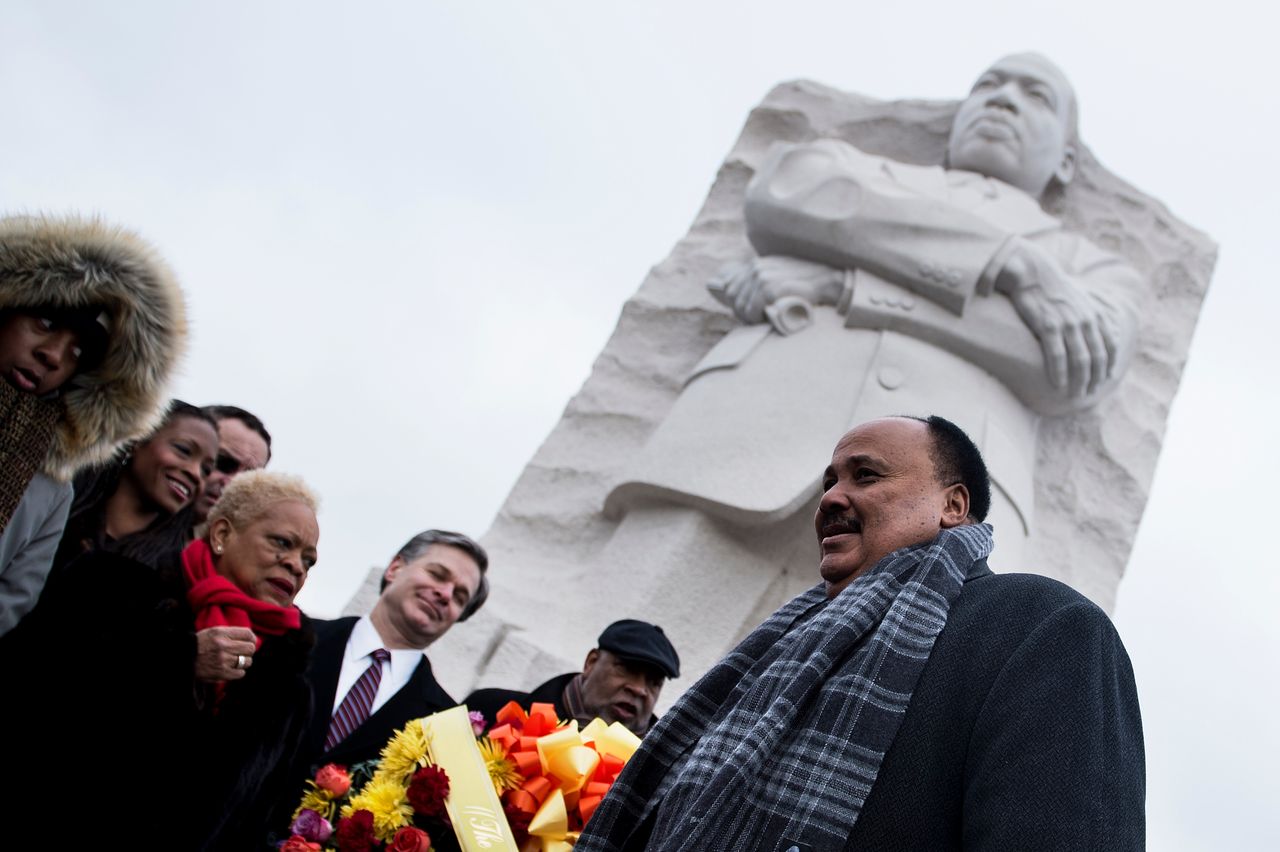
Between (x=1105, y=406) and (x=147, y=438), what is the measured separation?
379cm

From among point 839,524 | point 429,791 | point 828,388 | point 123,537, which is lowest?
point 429,791

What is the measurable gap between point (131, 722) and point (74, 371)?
66 centimetres

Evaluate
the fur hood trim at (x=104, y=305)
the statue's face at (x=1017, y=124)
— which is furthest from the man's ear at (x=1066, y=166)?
the fur hood trim at (x=104, y=305)

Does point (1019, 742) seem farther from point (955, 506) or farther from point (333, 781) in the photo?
point (333, 781)

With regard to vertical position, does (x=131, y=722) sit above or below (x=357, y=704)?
below

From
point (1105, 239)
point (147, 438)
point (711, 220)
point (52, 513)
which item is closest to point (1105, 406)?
point (1105, 239)

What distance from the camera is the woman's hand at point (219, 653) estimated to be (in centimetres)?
208

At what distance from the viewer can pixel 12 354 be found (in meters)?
2.20

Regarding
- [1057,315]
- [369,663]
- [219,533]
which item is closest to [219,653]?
[219,533]

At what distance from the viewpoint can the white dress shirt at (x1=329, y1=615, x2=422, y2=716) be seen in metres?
2.68

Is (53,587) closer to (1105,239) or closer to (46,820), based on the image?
(46,820)

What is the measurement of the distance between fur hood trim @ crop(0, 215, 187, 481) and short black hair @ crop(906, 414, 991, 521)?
4.61ft

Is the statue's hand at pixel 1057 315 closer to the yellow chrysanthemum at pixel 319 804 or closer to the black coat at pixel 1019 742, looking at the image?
the yellow chrysanthemum at pixel 319 804

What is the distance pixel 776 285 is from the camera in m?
4.79
